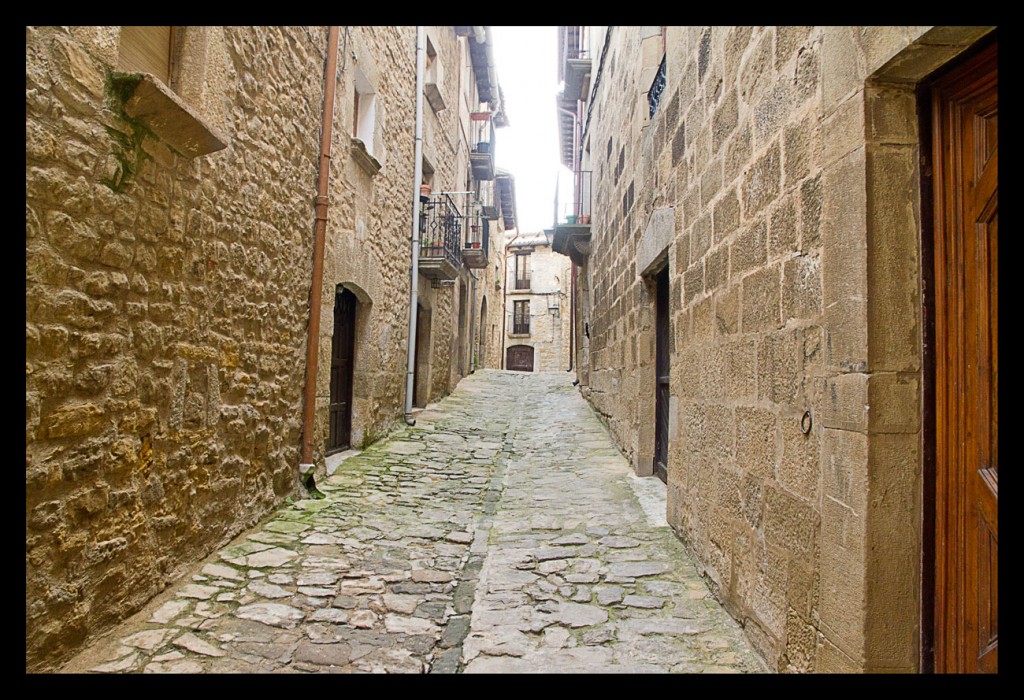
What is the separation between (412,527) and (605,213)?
5575 mm

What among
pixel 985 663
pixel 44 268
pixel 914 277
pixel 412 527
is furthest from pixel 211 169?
pixel 985 663

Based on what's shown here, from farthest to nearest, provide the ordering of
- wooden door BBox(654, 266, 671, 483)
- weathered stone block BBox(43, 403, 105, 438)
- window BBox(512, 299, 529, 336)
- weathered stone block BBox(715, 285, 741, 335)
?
window BBox(512, 299, 529, 336)
wooden door BBox(654, 266, 671, 483)
weathered stone block BBox(715, 285, 741, 335)
weathered stone block BBox(43, 403, 105, 438)

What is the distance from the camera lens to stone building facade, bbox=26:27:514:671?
2285 millimetres

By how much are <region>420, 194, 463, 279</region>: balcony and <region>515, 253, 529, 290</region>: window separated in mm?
18653

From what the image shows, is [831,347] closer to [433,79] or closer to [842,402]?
[842,402]

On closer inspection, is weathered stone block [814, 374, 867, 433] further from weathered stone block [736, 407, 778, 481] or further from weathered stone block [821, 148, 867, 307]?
weathered stone block [736, 407, 778, 481]

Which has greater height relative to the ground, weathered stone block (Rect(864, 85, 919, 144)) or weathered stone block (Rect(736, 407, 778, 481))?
weathered stone block (Rect(864, 85, 919, 144))

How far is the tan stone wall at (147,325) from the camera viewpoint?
227 centimetres

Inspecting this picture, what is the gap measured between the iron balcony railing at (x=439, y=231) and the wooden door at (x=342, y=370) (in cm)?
297

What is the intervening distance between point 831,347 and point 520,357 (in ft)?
91.4

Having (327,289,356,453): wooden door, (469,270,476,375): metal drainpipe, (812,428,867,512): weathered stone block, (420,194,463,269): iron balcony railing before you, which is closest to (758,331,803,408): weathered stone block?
(812,428,867,512): weathered stone block

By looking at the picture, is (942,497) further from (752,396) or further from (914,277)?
(752,396)

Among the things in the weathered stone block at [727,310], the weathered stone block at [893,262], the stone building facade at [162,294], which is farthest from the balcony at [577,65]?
the weathered stone block at [893,262]

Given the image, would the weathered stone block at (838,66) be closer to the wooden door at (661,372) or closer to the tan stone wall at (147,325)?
the tan stone wall at (147,325)
